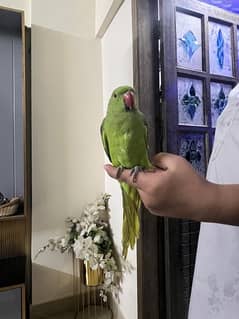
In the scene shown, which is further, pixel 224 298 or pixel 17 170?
pixel 17 170

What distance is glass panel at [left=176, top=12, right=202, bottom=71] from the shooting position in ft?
2.99

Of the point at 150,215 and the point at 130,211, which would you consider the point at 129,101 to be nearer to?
the point at 130,211

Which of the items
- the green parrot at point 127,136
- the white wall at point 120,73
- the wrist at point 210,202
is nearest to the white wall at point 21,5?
the white wall at point 120,73

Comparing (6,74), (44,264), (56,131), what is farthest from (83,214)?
(6,74)

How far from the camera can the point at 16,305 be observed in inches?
44.7

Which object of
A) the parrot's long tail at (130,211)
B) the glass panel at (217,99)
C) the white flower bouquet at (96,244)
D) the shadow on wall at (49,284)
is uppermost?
the glass panel at (217,99)

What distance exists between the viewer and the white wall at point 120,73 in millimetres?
1061

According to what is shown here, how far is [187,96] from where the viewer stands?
36.2 inches

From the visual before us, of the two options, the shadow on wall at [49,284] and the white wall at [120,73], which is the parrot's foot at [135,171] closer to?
the white wall at [120,73]

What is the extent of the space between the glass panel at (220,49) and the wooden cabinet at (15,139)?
2.86 feet

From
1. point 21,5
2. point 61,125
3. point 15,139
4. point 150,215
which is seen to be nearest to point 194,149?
point 150,215

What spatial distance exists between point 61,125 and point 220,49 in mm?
851

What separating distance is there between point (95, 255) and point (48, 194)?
41 centimetres

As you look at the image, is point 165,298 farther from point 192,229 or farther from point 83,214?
point 83,214
